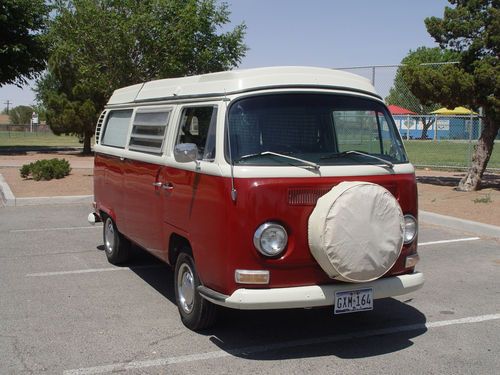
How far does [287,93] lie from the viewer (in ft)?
16.5

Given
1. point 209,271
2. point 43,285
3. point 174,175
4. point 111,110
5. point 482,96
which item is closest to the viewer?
point 209,271

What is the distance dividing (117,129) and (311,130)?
3137 millimetres

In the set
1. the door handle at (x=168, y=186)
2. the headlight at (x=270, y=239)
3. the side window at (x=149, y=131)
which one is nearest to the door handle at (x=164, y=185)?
the door handle at (x=168, y=186)

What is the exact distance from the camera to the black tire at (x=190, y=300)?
5.11m

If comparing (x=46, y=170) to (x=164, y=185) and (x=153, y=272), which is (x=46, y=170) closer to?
(x=153, y=272)

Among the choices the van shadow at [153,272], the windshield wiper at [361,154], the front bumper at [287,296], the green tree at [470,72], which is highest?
the green tree at [470,72]

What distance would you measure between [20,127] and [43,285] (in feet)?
268

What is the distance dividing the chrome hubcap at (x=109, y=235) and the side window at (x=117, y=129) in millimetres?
1049

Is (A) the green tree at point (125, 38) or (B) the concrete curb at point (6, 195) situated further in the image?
(A) the green tree at point (125, 38)

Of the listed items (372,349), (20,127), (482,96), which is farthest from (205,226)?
(20,127)

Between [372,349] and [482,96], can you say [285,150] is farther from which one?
[482,96]

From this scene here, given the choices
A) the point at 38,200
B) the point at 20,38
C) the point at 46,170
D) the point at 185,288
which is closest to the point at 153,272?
the point at 185,288

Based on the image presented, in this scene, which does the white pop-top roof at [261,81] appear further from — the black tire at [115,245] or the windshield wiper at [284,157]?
the black tire at [115,245]

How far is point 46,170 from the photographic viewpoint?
1717 centimetres
